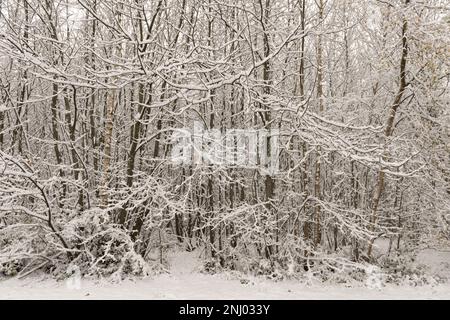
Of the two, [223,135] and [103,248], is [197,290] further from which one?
[223,135]

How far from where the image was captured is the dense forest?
286 inches

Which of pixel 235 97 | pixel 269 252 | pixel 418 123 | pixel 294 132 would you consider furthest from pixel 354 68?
pixel 269 252

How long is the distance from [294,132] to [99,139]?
6275mm

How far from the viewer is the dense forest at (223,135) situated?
23.9 feet

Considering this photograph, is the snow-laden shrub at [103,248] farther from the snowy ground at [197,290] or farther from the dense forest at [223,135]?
the snowy ground at [197,290]

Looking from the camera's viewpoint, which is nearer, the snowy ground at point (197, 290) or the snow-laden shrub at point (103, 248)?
the snowy ground at point (197, 290)

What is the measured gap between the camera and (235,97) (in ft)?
37.3

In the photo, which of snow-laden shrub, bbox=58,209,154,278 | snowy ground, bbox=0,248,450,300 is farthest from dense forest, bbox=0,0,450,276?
snowy ground, bbox=0,248,450,300

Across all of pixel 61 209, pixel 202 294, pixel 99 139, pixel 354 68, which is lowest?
pixel 202 294

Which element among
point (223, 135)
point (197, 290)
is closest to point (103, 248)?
point (197, 290)

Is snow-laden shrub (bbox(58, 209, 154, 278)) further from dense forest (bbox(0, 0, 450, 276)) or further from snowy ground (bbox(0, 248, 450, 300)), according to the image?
snowy ground (bbox(0, 248, 450, 300))

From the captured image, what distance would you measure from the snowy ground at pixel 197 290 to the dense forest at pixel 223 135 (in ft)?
1.52

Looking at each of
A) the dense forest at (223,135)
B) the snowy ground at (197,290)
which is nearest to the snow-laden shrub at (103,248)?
the dense forest at (223,135)
